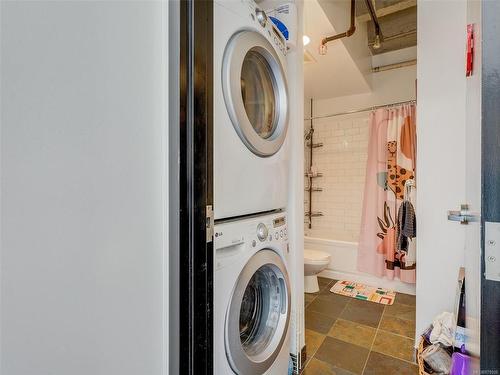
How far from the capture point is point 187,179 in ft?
2.27

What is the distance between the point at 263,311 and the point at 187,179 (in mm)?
810

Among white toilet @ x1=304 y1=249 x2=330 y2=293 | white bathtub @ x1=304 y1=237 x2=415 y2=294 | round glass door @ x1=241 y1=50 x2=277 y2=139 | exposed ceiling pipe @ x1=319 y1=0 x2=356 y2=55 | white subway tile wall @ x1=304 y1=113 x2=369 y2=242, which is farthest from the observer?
white subway tile wall @ x1=304 y1=113 x2=369 y2=242

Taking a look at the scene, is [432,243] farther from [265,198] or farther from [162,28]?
[162,28]

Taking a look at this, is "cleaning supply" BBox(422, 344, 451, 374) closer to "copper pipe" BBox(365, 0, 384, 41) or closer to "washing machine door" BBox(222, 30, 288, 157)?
"washing machine door" BBox(222, 30, 288, 157)

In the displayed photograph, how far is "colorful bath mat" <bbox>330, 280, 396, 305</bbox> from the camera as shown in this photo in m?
2.38

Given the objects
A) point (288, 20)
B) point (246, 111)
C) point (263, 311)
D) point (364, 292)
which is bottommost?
point (364, 292)

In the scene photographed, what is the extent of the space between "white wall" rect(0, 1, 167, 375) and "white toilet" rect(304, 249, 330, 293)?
73.5 inches

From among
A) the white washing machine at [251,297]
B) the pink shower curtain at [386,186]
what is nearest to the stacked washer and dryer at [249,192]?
the white washing machine at [251,297]

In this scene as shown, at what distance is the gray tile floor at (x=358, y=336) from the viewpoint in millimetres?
1511

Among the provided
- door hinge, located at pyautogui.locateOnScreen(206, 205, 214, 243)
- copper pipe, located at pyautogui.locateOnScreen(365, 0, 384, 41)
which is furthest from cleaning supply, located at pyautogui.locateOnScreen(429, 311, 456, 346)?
copper pipe, located at pyautogui.locateOnScreen(365, 0, 384, 41)

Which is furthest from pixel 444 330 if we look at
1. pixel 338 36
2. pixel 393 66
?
pixel 393 66

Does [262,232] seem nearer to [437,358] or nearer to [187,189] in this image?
[187,189]

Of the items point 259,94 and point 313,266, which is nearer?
point 259,94

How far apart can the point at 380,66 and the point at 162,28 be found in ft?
10.1
